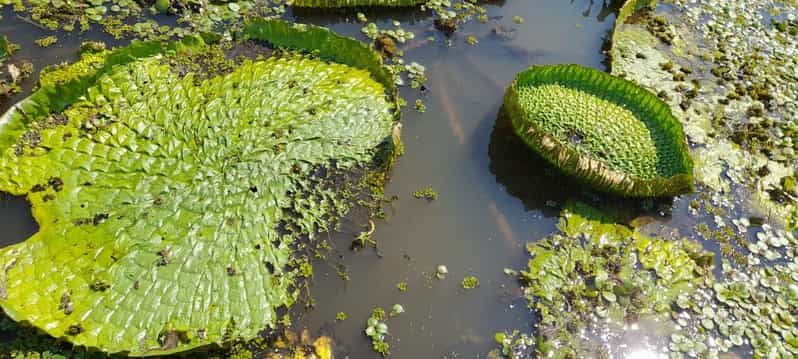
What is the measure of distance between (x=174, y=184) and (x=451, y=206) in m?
2.58

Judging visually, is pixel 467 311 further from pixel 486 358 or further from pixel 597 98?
pixel 597 98

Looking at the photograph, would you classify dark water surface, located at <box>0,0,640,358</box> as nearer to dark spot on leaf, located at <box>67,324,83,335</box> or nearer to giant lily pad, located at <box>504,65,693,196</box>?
giant lily pad, located at <box>504,65,693,196</box>

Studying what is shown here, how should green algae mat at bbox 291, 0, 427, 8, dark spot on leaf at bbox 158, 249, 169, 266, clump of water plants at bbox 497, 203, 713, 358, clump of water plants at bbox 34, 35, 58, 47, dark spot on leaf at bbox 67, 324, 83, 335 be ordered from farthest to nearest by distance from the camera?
green algae mat at bbox 291, 0, 427, 8, clump of water plants at bbox 34, 35, 58, 47, clump of water plants at bbox 497, 203, 713, 358, dark spot on leaf at bbox 158, 249, 169, 266, dark spot on leaf at bbox 67, 324, 83, 335

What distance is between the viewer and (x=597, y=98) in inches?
237

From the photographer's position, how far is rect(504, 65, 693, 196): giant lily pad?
17.4ft

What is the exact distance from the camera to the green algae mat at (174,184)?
3955 millimetres

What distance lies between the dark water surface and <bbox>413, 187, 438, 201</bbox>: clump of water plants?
0.06 metres

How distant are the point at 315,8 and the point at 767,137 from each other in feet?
19.1

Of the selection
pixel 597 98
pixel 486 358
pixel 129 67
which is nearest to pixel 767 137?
pixel 597 98

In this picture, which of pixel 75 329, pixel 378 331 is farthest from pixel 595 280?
pixel 75 329

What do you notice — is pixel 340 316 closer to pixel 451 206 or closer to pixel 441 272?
pixel 441 272

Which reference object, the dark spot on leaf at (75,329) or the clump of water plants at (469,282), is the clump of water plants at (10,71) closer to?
the dark spot on leaf at (75,329)

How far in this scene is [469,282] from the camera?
188 inches

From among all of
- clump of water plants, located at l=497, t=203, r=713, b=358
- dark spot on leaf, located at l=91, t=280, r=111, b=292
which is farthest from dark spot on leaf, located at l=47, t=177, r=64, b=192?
clump of water plants, located at l=497, t=203, r=713, b=358
